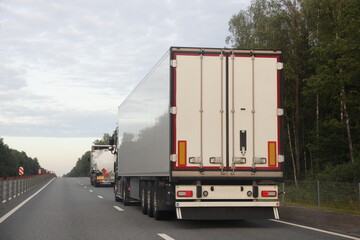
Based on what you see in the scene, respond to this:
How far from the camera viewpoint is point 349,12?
28266 mm

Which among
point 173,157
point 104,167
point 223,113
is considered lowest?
point 173,157

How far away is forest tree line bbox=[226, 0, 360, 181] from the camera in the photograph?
28.5 m

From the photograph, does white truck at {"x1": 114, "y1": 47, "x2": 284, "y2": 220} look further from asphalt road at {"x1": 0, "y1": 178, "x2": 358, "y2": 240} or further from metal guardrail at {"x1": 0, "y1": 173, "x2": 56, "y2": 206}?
metal guardrail at {"x1": 0, "y1": 173, "x2": 56, "y2": 206}

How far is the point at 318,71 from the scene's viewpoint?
32.3 metres

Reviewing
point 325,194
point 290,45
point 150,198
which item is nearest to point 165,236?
point 150,198

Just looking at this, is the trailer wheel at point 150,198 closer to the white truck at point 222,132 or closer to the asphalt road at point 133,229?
the asphalt road at point 133,229

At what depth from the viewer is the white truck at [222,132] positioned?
35.6ft

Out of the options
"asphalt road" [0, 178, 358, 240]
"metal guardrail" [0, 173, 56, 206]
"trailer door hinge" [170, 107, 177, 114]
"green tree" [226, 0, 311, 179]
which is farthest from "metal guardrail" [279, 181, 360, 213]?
"green tree" [226, 0, 311, 179]

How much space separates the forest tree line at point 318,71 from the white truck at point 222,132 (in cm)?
1503

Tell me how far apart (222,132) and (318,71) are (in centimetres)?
2283

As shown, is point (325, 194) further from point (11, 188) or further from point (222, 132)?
point (11, 188)

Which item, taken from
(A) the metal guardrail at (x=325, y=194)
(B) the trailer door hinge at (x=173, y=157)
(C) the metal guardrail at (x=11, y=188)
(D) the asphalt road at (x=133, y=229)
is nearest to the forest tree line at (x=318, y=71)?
(A) the metal guardrail at (x=325, y=194)

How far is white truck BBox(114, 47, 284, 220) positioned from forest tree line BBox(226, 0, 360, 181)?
49.3ft

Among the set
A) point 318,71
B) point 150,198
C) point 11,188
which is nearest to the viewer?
point 150,198
